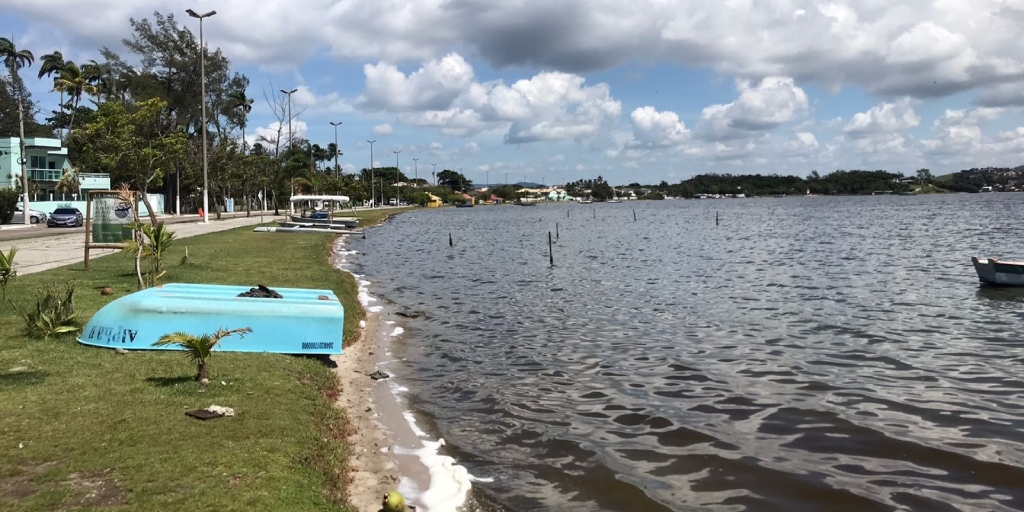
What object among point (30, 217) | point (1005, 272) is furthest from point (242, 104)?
point (1005, 272)

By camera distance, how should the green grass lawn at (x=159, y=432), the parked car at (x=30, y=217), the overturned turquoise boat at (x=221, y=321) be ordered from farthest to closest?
the parked car at (x=30, y=217)
the overturned turquoise boat at (x=221, y=321)
the green grass lawn at (x=159, y=432)

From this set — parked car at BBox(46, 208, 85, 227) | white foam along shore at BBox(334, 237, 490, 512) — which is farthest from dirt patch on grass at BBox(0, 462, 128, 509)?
parked car at BBox(46, 208, 85, 227)

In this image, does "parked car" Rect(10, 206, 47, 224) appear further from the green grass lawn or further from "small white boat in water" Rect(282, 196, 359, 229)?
the green grass lawn

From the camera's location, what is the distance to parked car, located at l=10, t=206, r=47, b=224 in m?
49.7

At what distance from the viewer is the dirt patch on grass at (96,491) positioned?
516cm

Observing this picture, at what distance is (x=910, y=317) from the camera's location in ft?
55.8

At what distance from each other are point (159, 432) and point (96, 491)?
136 cm

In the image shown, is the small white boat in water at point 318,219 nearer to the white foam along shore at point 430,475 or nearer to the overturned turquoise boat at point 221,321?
the overturned turquoise boat at point 221,321

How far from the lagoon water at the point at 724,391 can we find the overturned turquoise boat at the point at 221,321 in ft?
5.50

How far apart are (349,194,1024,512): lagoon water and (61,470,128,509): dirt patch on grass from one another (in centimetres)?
318

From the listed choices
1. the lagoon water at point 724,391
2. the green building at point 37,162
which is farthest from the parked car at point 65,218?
the lagoon water at point 724,391

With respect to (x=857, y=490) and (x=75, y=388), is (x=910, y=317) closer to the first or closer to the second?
(x=857, y=490)

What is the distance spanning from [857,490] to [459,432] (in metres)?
4.58

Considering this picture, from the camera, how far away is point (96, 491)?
211 inches
